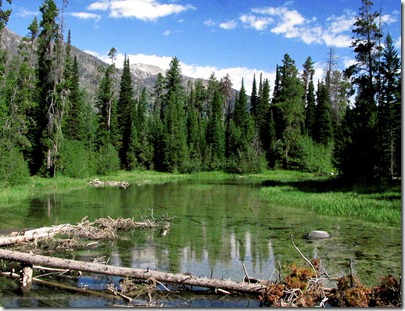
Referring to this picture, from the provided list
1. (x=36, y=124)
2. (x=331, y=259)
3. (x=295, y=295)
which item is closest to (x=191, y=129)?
(x=36, y=124)

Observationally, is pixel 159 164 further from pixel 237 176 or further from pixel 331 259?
pixel 331 259

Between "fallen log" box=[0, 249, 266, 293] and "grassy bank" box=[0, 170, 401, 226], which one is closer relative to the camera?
"fallen log" box=[0, 249, 266, 293]

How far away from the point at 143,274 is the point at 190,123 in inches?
2298

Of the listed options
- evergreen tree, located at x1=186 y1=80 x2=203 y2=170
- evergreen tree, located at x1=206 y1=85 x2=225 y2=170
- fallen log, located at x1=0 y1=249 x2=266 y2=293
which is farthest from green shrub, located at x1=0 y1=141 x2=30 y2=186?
evergreen tree, located at x1=206 y1=85 x2=225 y2=170

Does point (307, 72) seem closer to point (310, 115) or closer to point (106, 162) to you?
point (310, 115)

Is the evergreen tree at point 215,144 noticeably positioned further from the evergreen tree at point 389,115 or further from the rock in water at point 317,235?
the rock in water at point 317,235

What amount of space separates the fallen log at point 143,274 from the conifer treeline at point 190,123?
1360 centimetres

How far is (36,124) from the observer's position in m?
43.9

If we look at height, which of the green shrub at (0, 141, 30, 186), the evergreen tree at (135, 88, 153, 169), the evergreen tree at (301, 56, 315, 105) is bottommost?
the green shrub at (0, 141, 30, 186)

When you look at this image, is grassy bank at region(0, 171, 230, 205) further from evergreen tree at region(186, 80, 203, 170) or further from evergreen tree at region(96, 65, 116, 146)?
evergreen tree at region(96, 65, 116, 146)

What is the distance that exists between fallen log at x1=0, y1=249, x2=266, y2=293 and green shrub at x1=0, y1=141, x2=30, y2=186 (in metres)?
19.5

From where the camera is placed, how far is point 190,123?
6800 centimetres

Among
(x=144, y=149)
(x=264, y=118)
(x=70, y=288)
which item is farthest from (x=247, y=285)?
(x=264, y=118)

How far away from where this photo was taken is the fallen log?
9539mm
